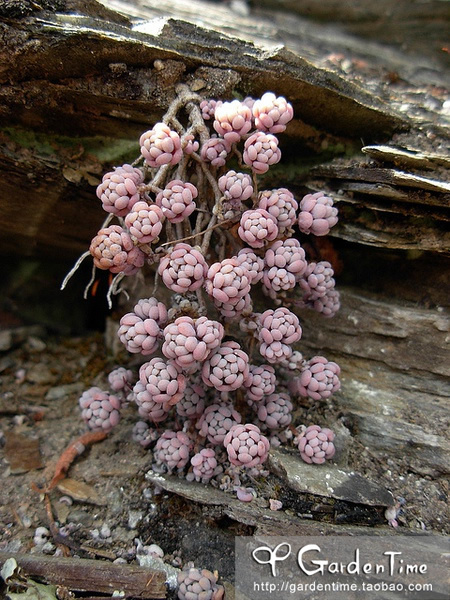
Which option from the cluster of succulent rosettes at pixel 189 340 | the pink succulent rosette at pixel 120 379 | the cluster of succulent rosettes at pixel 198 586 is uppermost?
the cluster of succulent rosettes at pixel 189 340

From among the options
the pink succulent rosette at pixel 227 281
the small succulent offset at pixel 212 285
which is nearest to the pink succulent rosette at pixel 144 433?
the small succulent offset at pixel 212 285

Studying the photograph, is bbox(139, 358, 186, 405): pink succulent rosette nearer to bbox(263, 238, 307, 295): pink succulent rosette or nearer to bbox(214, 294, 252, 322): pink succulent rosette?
bbox(214, 294, 252, 322): pink succulent rosette

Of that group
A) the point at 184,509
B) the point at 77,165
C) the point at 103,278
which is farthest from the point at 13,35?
the point at 184,509

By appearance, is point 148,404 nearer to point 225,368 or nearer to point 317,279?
point 225,368

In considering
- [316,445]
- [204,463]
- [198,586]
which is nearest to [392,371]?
[316,445]

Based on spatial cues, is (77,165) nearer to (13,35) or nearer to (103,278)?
(13,35)

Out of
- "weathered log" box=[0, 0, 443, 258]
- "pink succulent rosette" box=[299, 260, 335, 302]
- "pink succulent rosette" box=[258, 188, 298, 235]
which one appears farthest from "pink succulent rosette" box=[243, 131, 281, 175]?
"pink succulent rosette" box=[299, 260, 335, 302]

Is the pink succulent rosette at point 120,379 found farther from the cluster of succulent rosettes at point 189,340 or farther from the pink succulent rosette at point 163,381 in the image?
the cluster of succulent rosettes at point 189,340
